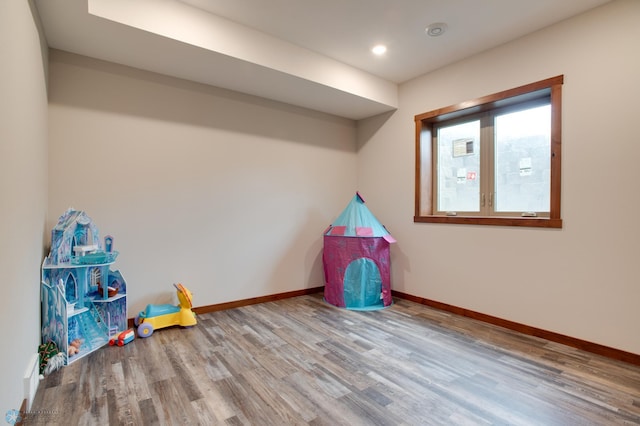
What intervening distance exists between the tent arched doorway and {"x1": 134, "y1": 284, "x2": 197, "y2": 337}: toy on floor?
166cm

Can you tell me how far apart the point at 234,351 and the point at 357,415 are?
45.6 inches

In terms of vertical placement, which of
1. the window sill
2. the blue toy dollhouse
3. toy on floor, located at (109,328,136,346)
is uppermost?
the window sill

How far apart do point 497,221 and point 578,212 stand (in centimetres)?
63

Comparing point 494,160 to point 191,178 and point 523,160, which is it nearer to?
point 523,160

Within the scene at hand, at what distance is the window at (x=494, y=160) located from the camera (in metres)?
2.81

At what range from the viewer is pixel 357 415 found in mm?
1701

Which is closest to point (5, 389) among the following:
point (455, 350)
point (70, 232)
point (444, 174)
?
point (70, 232)

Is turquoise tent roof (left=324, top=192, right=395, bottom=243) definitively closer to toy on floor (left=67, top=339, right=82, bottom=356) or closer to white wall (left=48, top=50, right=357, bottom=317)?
white wall (left=48, top=50, right=357, bottom=317)

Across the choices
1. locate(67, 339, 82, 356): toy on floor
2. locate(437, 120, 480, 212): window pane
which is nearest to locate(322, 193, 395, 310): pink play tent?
locate(437, 120, 480, 212): window pane

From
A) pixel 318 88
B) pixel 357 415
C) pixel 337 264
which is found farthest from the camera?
pixel 337 264

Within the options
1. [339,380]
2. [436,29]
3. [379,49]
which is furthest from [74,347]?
[436,29]

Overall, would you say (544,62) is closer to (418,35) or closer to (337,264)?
(418,35)

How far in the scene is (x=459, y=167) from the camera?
11.8 ft

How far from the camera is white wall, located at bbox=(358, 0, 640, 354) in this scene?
234cm
